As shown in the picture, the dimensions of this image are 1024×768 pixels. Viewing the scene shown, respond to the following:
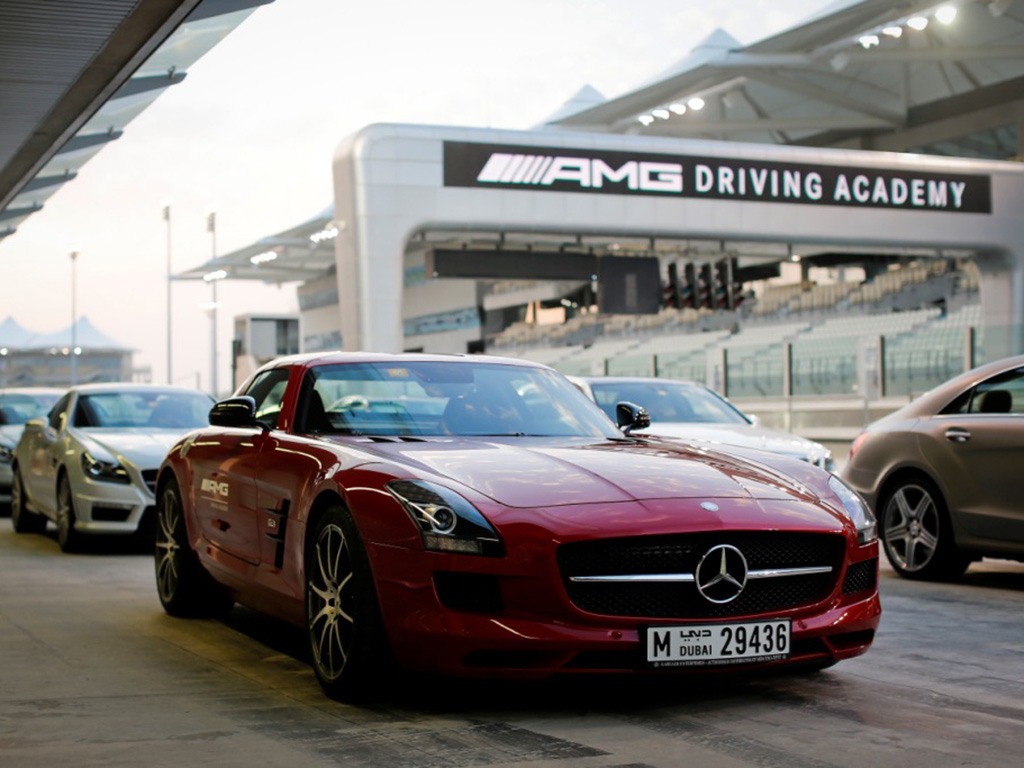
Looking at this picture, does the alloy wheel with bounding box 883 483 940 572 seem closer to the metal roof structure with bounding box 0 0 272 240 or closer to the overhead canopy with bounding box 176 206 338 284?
the metal roof structure with bounding box 0 0 272 240

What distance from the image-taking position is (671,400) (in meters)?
14.4

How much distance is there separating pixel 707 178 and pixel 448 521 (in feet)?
87.0

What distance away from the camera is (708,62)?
39.0 m

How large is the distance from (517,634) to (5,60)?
931 cm

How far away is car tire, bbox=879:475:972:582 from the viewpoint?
9.58 metres

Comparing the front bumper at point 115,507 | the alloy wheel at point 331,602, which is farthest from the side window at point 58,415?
the alloy wheel at point 331,602

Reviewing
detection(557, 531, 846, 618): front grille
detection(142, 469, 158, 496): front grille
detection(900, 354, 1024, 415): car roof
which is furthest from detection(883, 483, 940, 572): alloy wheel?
detection(142, 469, 158, 496): front grille

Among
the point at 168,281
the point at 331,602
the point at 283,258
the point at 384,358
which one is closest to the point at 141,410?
the point at 384,358

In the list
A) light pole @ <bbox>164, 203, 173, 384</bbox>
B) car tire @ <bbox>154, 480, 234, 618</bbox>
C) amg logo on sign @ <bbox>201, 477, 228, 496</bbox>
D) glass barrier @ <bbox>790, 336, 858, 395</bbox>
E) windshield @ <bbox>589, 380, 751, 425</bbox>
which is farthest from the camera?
light pole @ <bbox>164, 203, 173, 384</bbox>

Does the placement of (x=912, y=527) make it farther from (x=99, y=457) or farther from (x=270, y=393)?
(x=99, y=457)

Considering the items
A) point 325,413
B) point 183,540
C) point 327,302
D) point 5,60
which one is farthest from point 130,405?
point 327,302

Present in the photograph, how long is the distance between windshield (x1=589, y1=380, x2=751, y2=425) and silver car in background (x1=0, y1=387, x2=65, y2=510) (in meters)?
7.36

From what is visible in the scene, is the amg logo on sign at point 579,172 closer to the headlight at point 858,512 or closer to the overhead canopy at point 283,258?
the overhead canopy at point 283,258

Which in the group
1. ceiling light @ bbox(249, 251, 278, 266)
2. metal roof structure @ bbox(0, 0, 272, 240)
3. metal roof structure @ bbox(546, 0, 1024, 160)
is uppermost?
metal roof structure @ bbox(546, 0, 1024, 160)
